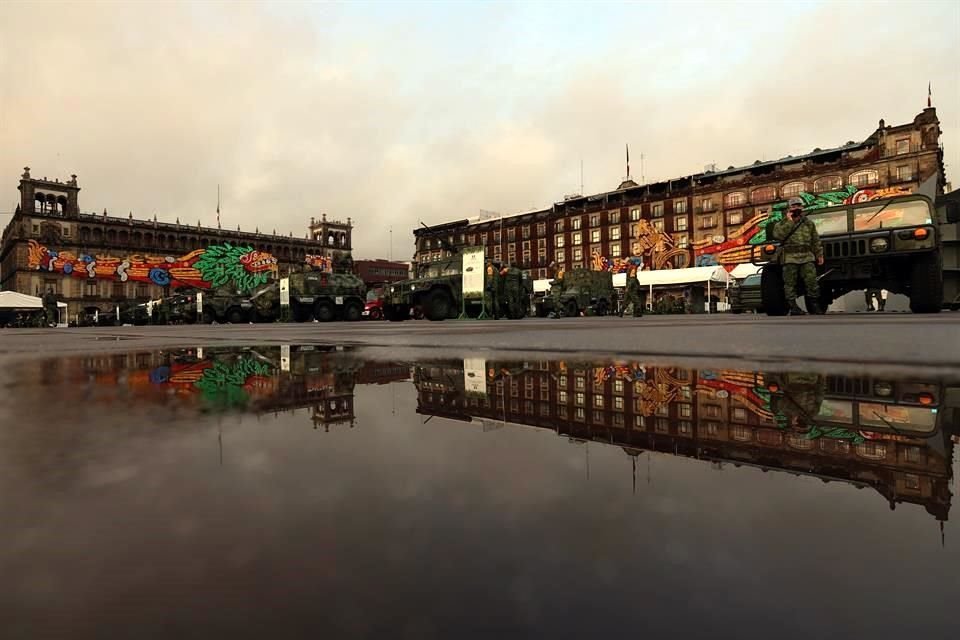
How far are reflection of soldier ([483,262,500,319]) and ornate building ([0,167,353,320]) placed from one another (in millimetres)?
48469

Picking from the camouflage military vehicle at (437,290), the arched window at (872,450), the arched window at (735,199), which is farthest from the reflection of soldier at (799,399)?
the arched window at (735,199)

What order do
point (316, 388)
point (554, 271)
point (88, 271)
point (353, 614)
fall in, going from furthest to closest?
point (554, 271) → point (88, 271) → point (316, 388) → point (353, 614)

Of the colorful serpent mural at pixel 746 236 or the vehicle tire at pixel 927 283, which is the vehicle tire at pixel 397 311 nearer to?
the vehicle tire at pixel 927 283

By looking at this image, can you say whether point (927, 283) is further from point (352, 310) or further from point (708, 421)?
point (352, 310)

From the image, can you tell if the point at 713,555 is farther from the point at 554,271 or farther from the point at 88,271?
the point at 88,271

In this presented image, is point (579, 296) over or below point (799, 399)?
over

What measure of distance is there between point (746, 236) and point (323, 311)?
42739 mm

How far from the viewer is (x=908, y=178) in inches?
1683

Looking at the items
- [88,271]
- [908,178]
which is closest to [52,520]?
[908,178]

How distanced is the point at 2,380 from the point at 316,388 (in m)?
1.65

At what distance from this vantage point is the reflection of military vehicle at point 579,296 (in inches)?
905

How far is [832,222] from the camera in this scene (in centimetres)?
853

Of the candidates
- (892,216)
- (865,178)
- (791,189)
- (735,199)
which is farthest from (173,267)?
(865,178)

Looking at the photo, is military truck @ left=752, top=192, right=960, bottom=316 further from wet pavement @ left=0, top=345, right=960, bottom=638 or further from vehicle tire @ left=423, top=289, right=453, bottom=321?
vehicle tire @ left=423, top=289, right=453, bottom=321
